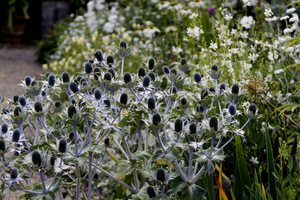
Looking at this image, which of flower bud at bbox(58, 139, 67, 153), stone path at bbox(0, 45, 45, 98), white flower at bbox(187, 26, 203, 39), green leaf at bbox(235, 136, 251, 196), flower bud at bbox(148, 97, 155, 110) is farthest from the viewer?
stone path at bbox(0, 45, 45, 98)

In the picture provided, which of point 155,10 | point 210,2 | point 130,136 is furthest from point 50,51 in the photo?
point 130,136

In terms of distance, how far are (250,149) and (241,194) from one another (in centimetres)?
54

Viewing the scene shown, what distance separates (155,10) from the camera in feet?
19.1

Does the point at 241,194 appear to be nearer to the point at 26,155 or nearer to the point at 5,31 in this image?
the point at 26,155

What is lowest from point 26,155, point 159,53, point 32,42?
point 32,42

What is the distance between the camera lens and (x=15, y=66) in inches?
263

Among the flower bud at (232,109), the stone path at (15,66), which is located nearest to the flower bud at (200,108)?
the flower bud at (232,109)

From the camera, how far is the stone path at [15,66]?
214 inches

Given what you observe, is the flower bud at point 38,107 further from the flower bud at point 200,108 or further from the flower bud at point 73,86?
the flower bud at point 200,108

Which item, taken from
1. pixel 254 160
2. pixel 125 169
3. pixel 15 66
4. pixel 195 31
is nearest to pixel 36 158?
pixel 125 169

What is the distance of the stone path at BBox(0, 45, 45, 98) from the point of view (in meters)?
5.44

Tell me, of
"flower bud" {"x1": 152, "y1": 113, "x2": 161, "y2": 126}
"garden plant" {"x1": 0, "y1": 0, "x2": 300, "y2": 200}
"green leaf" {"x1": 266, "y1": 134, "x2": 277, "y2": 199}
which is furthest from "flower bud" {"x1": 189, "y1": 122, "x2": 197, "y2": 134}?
"green leaf" {"x1": 266, "y1": 134, "x2": 277, "y2": 199}

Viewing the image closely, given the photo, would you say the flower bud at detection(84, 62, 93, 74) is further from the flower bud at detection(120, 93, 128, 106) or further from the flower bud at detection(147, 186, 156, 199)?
the flower bud at detection(147, 186, 156, 199)

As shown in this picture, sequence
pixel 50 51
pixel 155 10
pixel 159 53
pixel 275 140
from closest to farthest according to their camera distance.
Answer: pixel 275 140 < pixel 159 53 < pixel 155 10 < pixel 50 51
